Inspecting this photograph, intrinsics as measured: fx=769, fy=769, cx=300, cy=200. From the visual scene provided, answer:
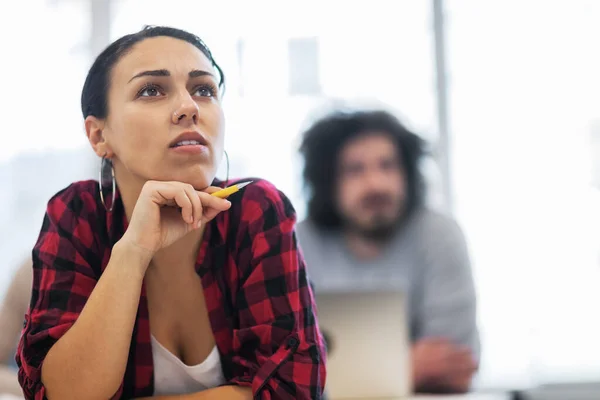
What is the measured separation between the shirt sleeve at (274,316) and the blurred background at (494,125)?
176cm

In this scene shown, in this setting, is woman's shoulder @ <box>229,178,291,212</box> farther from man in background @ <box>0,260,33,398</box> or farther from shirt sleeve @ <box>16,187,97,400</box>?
man in background @ <box>0,260,33,398</box>

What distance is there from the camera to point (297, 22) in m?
3.18

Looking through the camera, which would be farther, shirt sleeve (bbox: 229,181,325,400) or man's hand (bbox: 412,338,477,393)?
man's hand (bbox: 412,338,477,393)

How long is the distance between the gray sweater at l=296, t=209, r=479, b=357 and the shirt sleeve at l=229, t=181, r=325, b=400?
1080 millimetres

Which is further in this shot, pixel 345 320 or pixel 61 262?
pixel 345 320

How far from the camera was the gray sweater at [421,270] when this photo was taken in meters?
1.91

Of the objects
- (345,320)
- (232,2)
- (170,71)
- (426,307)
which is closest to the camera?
(170,71)

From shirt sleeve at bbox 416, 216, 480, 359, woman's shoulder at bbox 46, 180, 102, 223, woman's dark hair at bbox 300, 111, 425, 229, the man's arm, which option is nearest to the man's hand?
the man's arm

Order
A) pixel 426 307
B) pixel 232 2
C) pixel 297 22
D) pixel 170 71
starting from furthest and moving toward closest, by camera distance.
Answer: pixel 297 22 < pixel 232 2 < pixel 426 307 < pixel 170 71

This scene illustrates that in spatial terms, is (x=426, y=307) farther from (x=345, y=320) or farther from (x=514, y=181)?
(x=514, y=181)

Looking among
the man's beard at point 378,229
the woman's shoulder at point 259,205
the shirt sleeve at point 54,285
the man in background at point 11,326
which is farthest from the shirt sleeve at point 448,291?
the shirt sleeve at point 54,285

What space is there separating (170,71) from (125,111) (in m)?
0.06

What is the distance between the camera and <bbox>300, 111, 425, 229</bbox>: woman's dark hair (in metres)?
2.27

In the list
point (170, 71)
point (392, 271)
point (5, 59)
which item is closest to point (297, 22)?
point (5, 59)
